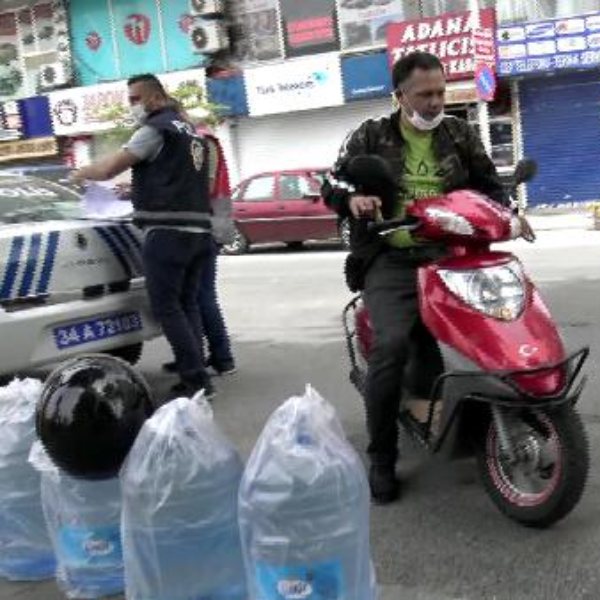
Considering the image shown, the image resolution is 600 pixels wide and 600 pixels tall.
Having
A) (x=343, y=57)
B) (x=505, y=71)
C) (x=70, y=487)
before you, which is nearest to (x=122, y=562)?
(x=70, y=487)

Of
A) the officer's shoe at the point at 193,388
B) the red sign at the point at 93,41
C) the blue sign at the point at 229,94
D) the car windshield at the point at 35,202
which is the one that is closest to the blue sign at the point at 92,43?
the red sign at the point at 93,41

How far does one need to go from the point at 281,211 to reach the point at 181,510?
47.9 ft

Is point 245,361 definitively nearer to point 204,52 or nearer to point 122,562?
point 122,562

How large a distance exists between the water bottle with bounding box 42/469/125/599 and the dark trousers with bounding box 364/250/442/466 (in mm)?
1214

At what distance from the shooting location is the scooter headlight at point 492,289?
383cm

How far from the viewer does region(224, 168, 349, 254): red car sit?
17172mm

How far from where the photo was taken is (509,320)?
12.5 feet

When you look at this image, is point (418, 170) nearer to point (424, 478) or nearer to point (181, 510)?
point (424, 478)

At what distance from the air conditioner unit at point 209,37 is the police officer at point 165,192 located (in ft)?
64.0

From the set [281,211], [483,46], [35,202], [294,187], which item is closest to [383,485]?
[35,202]

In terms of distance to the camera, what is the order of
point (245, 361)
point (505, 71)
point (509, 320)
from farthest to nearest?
point (505, 71)
point (245, 361)
point (509, 320)

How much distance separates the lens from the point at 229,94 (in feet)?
81.1

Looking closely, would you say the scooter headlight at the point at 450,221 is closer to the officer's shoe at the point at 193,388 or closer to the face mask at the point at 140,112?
the face mask at the point at 140,112

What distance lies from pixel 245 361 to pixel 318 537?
4.80m
